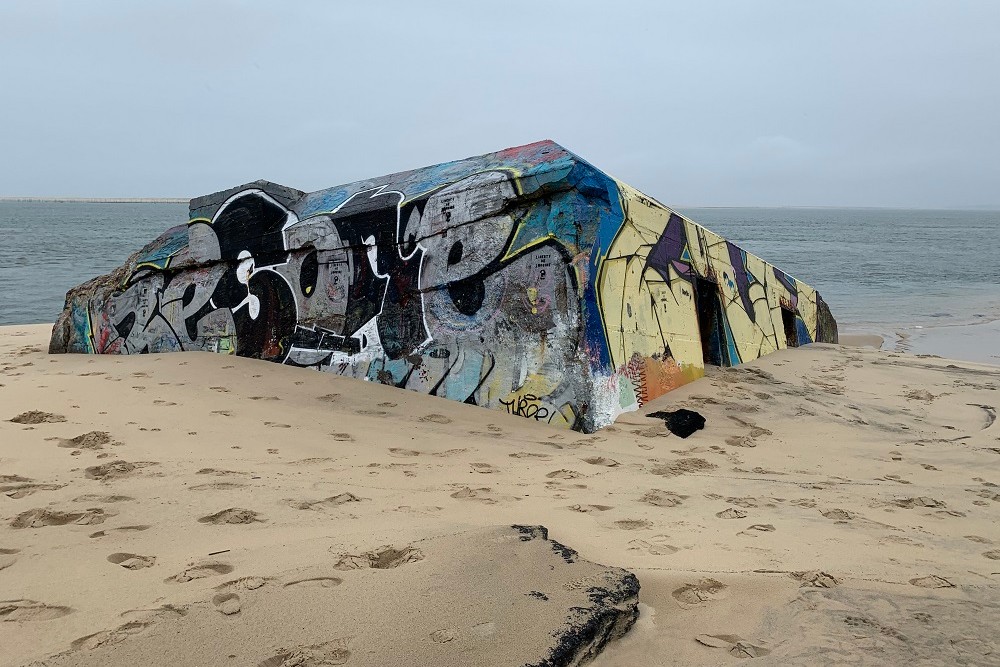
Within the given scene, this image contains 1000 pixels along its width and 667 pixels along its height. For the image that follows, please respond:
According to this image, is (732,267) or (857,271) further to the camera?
(857,271)

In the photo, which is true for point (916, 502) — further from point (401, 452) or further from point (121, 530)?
point (121, 530)

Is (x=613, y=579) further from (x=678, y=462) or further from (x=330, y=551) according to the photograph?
(x=678, y=462)

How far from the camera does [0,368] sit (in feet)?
22.5

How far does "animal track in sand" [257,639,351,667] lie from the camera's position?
191 centimetres

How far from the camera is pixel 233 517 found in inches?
119

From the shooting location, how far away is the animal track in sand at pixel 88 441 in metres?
4.01

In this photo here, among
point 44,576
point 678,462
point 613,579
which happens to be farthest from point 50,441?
point 678,462

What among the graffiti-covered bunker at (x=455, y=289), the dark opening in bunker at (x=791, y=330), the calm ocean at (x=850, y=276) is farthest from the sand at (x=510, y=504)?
the calm ocean at (x=850, y=276)

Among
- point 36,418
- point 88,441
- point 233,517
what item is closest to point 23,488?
point 88,441

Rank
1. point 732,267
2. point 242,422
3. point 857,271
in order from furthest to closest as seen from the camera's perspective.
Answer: point 857,271 → point 732,267 → point 242,422

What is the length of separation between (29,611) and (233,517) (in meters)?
0.94

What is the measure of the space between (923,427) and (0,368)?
27.0 ft

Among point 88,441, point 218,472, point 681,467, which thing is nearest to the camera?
point 218,472

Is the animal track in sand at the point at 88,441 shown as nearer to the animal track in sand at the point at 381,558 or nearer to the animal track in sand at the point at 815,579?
the animal track in sand at the point at 381,558
